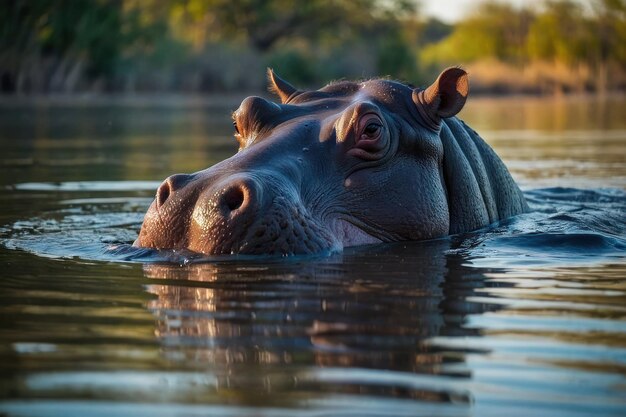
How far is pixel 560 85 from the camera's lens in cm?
4103

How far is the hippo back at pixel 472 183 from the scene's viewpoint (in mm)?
5352

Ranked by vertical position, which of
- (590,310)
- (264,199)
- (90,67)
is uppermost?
(90,67)

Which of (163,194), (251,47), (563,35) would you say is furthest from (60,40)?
(163,194)

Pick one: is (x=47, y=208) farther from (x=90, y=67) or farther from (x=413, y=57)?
(x=413, y=57)

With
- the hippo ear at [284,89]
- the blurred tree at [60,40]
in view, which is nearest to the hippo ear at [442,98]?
the hippo ear at [284,89]

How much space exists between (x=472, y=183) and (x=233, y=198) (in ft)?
5.89

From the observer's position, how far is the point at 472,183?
547cm

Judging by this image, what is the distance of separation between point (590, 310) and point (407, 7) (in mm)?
43663

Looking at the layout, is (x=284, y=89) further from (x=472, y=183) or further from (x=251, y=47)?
(x=251, y=47)

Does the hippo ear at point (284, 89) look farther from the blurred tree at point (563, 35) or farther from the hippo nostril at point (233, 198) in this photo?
the blurred tree at point (563, 35)

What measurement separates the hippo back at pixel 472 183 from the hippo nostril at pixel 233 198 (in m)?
1.56

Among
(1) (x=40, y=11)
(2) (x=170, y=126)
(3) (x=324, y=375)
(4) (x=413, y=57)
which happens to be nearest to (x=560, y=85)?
(4) (x=413, y=57)

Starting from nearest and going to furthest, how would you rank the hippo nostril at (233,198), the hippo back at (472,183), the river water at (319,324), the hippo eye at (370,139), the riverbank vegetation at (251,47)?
the river water at (319,324)
the hippo nostril at (233,198)
the hippo eye at (370,139)
the hippo back at (472,183)
the riverbank vegetation at (251,47)

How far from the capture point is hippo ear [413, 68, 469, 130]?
16.6ft
